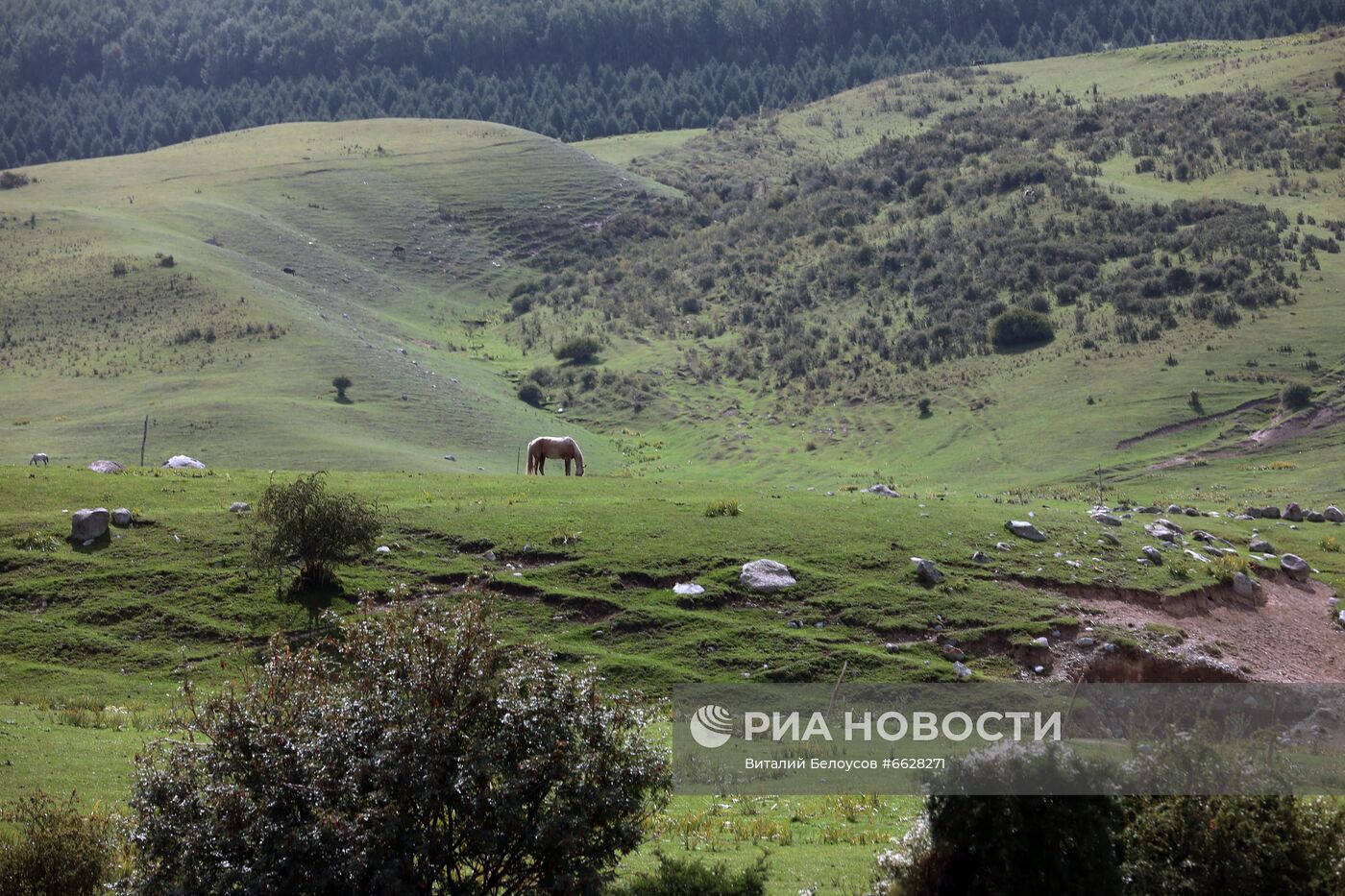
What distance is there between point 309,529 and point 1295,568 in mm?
27648

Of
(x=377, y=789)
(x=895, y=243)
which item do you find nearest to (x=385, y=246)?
(x=895, y=243)

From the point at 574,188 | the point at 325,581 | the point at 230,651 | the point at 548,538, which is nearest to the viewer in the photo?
the point at 230,651

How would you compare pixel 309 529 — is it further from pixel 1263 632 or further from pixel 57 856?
pixel 1263 632

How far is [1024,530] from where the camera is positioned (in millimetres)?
35656

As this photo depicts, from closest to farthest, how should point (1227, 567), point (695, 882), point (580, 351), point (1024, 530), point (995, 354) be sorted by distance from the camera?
point (695, 882)
point (1227, 567)
point (1024, 530)
point (995, 354)
point (580, 351)

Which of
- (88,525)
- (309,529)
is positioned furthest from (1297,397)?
(88,525)

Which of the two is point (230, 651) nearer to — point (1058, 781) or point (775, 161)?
point (1058, 781)

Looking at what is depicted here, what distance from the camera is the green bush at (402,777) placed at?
12.5 m

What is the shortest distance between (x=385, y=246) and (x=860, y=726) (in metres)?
100.0

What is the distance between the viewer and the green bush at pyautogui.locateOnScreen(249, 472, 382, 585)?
3069 centimetres

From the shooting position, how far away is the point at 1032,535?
35.4 m

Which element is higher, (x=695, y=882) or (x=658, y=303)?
(x=695, y=882)

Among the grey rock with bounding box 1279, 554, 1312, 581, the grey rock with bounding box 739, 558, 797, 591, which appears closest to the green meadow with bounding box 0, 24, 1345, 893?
the grey rock with bounding box 739, 558, 797, 591

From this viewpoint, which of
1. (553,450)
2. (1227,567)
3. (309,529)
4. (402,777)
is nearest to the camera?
(402,777)
